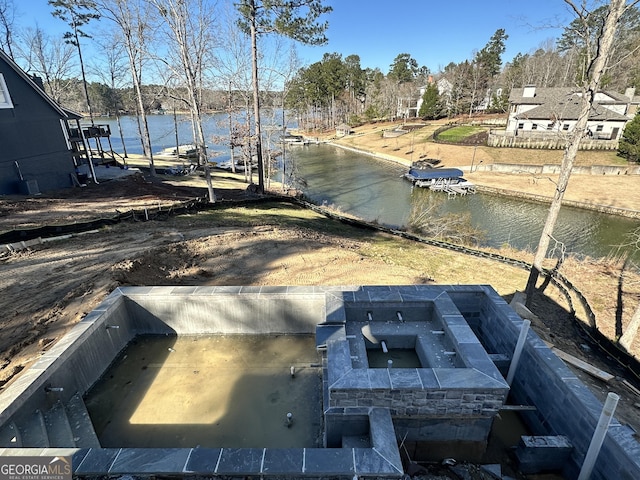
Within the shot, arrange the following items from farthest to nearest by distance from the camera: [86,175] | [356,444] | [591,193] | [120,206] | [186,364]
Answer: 1. [591,193]
2. [86,175]
3. [120,206]
4. [186,364]
5. [356,444]

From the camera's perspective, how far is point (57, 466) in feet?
11.5

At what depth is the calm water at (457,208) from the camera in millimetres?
20516

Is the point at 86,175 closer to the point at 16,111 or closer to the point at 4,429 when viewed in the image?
the point at 16,111

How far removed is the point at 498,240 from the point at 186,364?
19.9 meters

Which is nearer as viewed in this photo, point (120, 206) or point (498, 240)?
point (120, 206)

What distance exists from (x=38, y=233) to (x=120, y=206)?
4.73m

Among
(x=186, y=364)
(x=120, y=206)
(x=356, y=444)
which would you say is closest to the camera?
(x=356, y=444)

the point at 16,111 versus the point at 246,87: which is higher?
the point at 246,87

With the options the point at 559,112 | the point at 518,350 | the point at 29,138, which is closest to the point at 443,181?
the point at 559,112

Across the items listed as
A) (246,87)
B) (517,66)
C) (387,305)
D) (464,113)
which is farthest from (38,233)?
(517,66)

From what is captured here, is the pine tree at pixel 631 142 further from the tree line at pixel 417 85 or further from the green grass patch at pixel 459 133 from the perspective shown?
the tree line at pixel 417 85

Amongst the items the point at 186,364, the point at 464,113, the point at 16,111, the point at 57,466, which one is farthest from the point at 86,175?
the point at 464,113

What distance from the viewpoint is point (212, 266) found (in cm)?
975

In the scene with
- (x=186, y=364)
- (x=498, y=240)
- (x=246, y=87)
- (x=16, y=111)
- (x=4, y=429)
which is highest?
(x=246, y=87)
